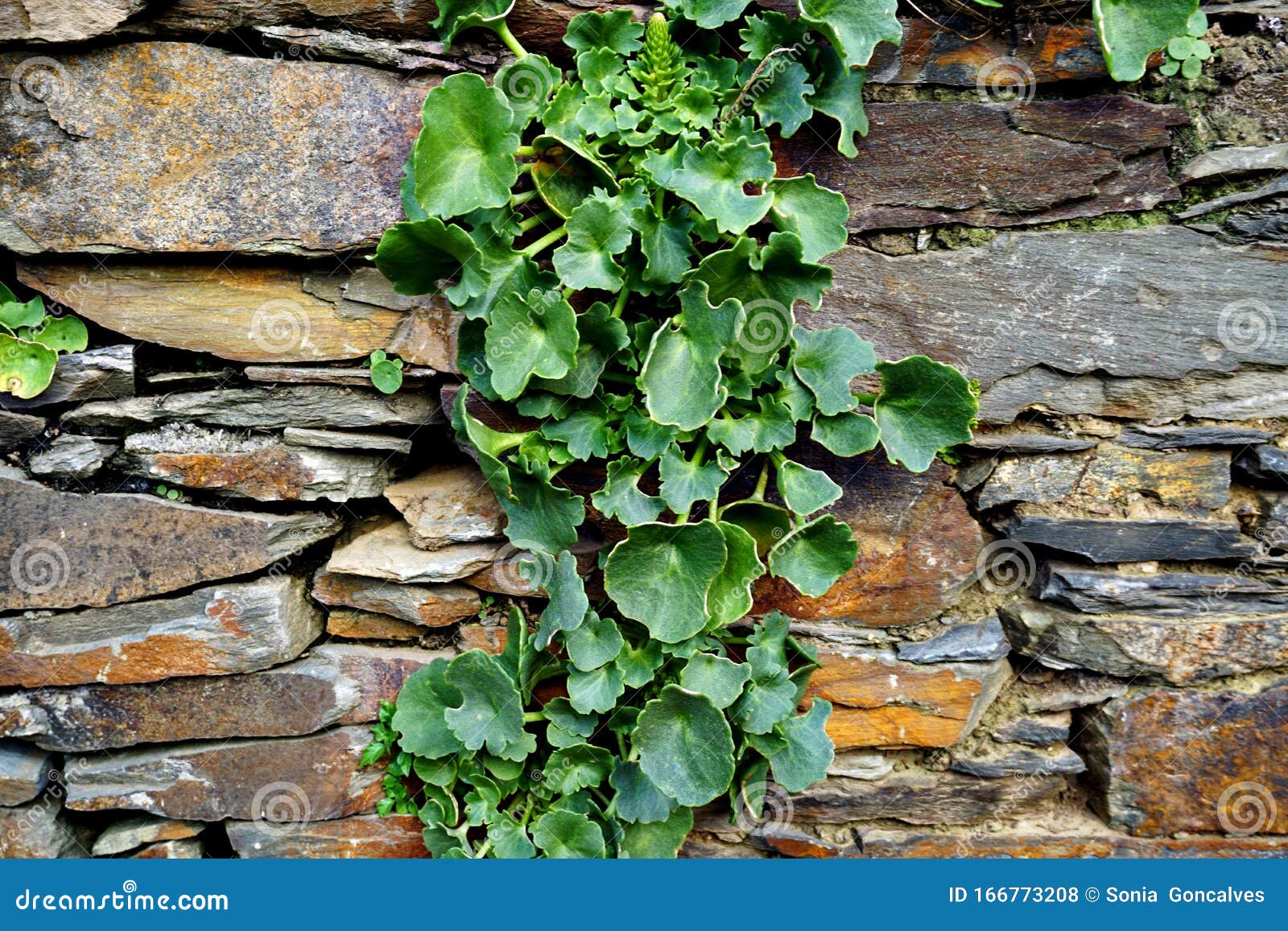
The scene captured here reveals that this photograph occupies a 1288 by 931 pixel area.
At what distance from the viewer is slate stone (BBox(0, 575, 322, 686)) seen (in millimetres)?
2059

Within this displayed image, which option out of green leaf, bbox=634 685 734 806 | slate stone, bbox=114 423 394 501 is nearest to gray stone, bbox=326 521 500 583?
slate stone, bbox=114 423 394 501

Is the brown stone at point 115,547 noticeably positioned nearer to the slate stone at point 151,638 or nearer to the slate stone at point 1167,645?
the slate stone at point 151,638

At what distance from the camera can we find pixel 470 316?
6.05ft

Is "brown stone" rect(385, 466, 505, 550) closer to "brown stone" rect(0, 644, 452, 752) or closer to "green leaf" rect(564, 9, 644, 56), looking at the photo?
"brown stone" rect(0, 644, 452, 752)

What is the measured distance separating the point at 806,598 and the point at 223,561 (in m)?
1.40

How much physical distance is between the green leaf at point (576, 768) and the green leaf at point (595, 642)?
23 centimetres

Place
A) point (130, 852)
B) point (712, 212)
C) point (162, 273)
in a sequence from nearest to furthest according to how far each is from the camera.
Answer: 1. point (712, 212)
2. point (162, 273)
3. point (130, 852)

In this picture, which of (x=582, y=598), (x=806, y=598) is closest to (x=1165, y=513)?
(x=806, y=598)

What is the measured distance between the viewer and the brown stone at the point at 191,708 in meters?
2.10

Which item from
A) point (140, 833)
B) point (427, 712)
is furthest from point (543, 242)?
point (140, 833)

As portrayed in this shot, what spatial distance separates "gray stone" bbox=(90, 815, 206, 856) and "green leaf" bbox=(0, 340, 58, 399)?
3.58ft

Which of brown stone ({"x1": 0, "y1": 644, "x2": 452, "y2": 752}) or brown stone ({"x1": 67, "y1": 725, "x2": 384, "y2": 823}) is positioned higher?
brown stone ({"x1": 0, "y1": 644, "x2": 452, "y2": 752})

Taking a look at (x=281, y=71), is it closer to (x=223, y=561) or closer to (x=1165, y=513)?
(x=223, y=561)

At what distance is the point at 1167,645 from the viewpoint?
6.77ft
